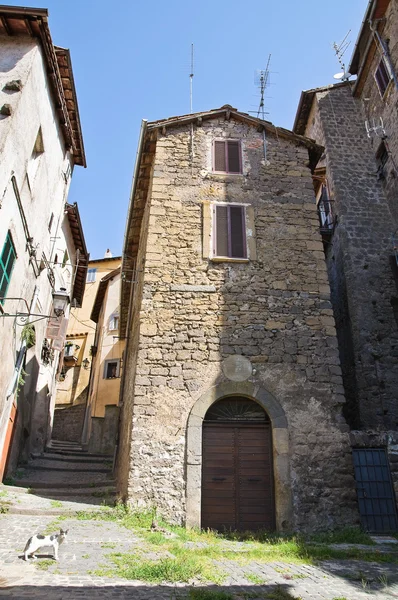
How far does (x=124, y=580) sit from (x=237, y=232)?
7207 millimetres

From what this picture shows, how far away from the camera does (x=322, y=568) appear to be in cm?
557

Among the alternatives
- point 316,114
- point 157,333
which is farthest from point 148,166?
point 316,114

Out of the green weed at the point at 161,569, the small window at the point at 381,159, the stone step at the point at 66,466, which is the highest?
the small window at the point at 381,159

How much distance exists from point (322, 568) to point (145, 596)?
259 cm

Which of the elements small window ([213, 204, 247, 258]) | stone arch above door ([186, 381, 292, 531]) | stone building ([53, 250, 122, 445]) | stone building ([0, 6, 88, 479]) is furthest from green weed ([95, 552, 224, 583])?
stone building ([53, 250, 122, 445])

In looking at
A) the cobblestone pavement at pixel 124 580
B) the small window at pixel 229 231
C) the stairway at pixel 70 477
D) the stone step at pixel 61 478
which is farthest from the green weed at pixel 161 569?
the small window at pixel 229 231

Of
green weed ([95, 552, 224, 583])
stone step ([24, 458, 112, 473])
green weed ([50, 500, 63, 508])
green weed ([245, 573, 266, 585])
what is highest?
stone step ([24, 458, 112, 473])

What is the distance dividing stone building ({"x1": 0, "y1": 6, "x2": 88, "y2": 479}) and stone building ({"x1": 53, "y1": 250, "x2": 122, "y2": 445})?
7912 millimetres

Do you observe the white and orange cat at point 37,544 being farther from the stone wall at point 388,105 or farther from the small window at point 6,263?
the stone wall at point 388,105

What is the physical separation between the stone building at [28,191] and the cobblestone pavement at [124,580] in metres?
4.04

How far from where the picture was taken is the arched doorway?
768cm

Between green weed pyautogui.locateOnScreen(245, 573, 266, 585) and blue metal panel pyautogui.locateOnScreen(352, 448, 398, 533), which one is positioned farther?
blue metal panel pyautogui.locateOnScreen(352, 448, 398, 533)

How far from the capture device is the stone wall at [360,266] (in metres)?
11.1

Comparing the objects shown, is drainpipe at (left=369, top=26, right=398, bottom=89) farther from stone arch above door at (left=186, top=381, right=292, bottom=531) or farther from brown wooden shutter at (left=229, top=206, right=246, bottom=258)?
stone arch above door at (left=186, top=381, right=292, bottom=531)
